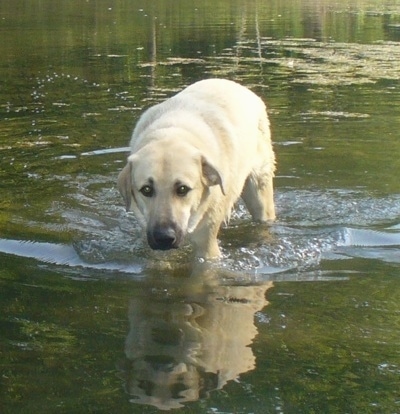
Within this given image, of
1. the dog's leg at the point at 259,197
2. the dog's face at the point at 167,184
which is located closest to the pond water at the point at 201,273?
the dog's leg at the point at 259,197

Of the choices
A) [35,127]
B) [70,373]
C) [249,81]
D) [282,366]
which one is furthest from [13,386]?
[249,81]

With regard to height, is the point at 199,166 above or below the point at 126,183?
above

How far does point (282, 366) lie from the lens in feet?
15.5

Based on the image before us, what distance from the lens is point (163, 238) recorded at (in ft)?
18.7

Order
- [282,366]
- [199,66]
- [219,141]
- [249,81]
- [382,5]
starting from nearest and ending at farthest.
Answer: [282,366] → [219,141] → [249,81] → [199,66] → [382,5]

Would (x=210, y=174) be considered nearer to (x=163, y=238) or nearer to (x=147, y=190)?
(x=147, y=190)

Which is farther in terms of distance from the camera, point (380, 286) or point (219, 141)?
point (219, 141)

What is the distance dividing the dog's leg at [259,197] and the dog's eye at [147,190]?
2.23 m

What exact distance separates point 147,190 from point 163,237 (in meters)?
0.45

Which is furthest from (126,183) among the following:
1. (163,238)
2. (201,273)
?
(201,273)

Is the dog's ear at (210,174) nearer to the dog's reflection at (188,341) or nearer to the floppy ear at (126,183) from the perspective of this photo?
the floppy ear at (126,183)

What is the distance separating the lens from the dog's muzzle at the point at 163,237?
5688 mm

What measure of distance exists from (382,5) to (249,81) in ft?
81.9

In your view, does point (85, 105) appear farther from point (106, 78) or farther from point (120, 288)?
point (120, 288)
